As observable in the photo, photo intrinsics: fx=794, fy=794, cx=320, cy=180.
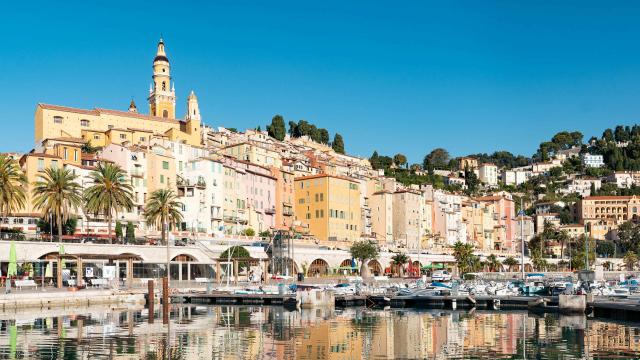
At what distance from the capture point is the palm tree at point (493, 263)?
162 metres

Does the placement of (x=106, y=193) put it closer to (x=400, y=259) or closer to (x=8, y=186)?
(x=8, y=186)

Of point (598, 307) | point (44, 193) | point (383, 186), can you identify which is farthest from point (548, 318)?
point (383, 186)

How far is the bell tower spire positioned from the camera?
161375 millimetres

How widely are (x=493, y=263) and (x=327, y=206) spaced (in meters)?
43.6

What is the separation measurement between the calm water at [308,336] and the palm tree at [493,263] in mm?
96737

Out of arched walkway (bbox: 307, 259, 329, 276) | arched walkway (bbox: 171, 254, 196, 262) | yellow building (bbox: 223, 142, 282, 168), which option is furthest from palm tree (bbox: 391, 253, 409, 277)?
arched walkway (bbox: 171, 254, 196, 262)

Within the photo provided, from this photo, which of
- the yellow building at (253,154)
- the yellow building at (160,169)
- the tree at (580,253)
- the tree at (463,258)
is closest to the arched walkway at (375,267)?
the tree at (463,258)

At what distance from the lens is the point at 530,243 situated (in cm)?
19750

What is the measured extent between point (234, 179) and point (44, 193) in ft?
135

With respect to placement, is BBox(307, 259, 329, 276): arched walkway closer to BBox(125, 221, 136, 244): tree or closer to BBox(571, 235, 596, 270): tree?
BBox(125, 221, 136, 244): tree

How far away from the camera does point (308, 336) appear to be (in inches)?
1960

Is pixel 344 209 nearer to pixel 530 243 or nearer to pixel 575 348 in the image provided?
pixel 530 243

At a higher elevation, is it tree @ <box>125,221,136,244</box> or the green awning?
tree @ <box>125,221,136,244</box>

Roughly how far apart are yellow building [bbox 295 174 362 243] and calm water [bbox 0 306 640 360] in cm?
7092
